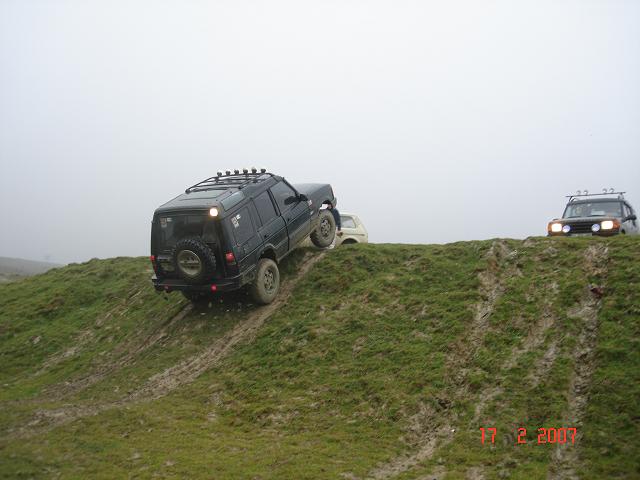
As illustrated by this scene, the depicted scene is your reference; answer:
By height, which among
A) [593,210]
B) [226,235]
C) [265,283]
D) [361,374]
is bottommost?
[361,374]

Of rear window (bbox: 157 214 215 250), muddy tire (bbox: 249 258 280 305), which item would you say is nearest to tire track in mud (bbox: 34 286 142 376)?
rear window (bbox: 157 214 215 250)

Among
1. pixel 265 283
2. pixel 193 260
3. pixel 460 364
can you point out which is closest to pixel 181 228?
pixel 193 260

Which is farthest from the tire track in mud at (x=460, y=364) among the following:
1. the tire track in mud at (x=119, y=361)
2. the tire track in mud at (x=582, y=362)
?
the tire track in mud at (x=119, y=361)

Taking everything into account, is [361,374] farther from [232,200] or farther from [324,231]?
[324,231]

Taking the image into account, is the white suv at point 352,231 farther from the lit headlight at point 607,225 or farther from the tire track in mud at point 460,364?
the lit headlight at point 607,225

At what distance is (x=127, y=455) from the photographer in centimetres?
704

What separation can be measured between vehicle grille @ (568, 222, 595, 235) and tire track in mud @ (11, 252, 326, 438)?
6.22m

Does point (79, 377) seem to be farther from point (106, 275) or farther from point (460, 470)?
point (460, 470)

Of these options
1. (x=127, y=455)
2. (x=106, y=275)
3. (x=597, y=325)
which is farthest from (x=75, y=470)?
(x=106, y=275)

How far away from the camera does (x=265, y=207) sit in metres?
12.0

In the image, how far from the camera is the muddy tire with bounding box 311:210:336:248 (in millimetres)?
13969

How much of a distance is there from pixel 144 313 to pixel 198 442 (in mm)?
6721

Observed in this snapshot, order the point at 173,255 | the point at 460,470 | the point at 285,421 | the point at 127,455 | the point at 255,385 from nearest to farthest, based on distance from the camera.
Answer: the point at 460,470 → the point at 127,455 → the point at 285,421 → the point at 255,385 → the point at 173,255

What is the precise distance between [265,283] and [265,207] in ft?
5.42
